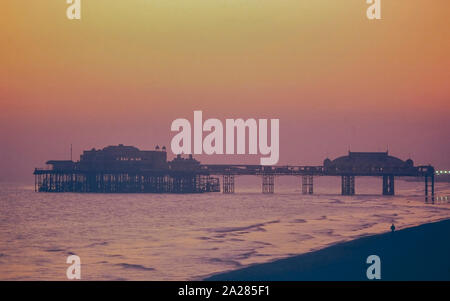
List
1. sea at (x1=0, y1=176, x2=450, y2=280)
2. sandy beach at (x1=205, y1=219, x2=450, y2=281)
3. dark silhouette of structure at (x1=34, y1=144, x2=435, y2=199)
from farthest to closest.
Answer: dark silhouette of structure at (x1=34, y1=144, x2=435, y2=199) < sea at (x1=0, y1=176, x2=450, y2=280) < sandy beach at (x1=205, y1=219, x2=450, y2=281)

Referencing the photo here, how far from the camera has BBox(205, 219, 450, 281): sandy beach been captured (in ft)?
68.1

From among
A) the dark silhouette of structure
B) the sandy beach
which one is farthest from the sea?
the dark silhouette of structure

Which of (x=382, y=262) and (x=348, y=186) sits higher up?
(x=382, y=262)

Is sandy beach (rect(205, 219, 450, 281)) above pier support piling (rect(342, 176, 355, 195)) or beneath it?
above

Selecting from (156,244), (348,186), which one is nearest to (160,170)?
(348,186)

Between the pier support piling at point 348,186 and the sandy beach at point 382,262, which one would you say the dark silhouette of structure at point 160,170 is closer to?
the pier support piling at point 348,186

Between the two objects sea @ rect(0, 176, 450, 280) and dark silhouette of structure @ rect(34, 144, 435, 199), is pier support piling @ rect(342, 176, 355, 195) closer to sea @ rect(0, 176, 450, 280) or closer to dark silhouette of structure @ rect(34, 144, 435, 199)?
dark silhouette of structure @ rect(34, 144, 435, 199)

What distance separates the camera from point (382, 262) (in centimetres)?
2223

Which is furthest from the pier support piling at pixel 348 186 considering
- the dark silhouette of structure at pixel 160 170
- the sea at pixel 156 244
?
the sea at pixel 156 244

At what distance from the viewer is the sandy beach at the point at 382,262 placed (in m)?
20.8

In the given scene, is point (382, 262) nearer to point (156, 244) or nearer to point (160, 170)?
point (156, 244)

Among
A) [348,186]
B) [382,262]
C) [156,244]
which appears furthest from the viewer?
[348,186]

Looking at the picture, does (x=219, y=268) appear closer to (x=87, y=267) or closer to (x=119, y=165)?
(x=87, y=267)
